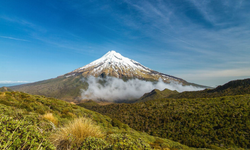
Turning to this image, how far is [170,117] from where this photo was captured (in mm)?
34156

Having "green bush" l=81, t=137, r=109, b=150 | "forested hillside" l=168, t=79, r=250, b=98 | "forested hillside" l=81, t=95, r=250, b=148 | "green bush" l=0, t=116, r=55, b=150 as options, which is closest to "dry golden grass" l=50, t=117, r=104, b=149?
"green bush" l=81, t=137, r=109, b=150

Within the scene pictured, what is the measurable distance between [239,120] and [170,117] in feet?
48.1

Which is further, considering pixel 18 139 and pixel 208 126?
pixel 208 126

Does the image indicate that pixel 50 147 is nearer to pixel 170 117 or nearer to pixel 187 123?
pixel 187 123

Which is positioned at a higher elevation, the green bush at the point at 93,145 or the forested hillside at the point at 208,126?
the green bush at the point at 93,145

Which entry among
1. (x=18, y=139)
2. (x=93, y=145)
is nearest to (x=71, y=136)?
(x=93, y=145)

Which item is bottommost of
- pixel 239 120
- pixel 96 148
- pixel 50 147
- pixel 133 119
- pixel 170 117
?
pixel 133 119

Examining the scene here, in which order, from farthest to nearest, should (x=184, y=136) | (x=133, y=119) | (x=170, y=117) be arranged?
(x=133, y=119)
(x=170, y=117)
(x=184, y=136)

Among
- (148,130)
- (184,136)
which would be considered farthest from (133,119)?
(184,136)

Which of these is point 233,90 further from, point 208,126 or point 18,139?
point 18,139

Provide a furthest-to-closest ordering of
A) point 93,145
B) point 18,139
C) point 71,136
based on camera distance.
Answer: point 71,136
point 93,145
point 18,139

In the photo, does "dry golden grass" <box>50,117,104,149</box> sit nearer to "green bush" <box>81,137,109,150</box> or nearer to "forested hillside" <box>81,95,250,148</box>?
"green bush" <box>81,137,109,150</box>

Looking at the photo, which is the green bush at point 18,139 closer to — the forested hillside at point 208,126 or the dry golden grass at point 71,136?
the dry golden grass at point 71,136

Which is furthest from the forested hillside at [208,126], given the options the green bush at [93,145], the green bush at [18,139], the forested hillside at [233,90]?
the forested hillside at [233,90]
